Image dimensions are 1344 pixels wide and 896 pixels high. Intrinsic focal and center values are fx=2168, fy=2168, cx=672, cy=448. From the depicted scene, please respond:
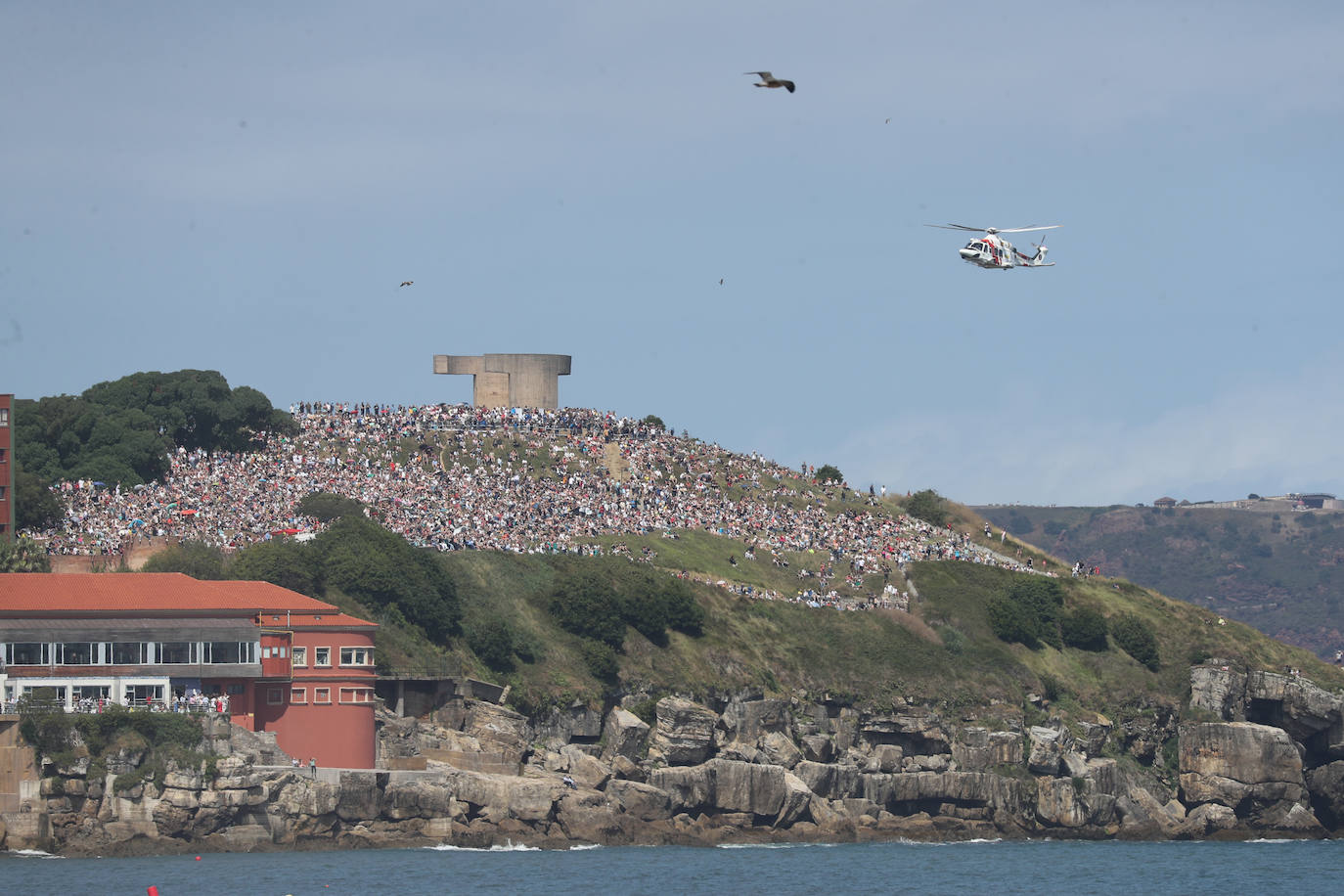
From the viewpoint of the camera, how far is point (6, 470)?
10581cm

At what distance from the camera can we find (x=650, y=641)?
11106cm

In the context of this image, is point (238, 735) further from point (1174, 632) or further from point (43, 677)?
point (1174, 632)

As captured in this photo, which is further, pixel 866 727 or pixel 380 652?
pixel 866 727

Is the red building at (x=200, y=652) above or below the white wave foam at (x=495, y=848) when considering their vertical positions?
above

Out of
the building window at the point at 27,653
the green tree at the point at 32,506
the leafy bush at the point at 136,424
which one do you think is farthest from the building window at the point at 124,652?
the leafy bush at the point at 136,424

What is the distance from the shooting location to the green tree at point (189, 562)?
100938 millimetres

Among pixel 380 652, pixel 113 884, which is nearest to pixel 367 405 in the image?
pixel 380 652

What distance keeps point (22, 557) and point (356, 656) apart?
57.5ft

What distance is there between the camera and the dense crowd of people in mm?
109938

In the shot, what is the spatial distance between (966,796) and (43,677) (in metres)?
45.8

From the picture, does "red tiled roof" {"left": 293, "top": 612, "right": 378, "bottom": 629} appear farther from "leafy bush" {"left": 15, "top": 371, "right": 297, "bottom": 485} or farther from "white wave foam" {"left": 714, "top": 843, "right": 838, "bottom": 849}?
"leafy bush" {"left": 15, "top": 371, "right": 297, "bottom": 485}

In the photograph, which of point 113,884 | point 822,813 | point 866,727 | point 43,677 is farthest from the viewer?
point 866,727

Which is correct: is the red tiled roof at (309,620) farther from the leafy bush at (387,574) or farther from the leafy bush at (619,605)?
the leafy bush at (619,605)

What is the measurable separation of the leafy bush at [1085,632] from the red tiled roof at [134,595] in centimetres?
4630
